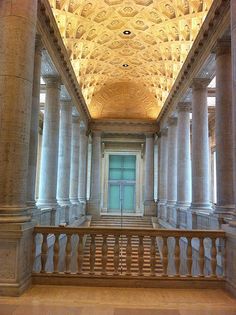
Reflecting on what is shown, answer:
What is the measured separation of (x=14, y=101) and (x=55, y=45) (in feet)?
22.2

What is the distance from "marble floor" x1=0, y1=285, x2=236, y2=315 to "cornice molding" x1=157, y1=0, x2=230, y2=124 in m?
7.37

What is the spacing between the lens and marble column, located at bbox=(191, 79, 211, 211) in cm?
1300

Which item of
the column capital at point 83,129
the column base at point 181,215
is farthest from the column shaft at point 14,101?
the column capital at point 83,129

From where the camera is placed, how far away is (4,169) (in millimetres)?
5844

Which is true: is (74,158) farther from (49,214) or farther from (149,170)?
(49,214)

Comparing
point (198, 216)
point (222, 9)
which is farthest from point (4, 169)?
point (198, 216)

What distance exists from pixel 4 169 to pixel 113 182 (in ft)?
76.6

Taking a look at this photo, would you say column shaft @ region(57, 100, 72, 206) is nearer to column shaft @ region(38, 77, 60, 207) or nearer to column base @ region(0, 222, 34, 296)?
column shaft @ region(38, 77, 60, 207)

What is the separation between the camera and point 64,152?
1623 cm

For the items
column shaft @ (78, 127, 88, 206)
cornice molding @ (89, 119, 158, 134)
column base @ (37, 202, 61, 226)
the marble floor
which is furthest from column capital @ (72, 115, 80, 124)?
the marble floor

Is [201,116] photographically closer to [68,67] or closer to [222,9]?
[222,9]

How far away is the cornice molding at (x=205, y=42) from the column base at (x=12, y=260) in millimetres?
7858

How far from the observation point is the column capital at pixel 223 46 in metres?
10.2

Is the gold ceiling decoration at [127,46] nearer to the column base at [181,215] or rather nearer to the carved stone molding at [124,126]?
the carved stone molding at [124,126]
